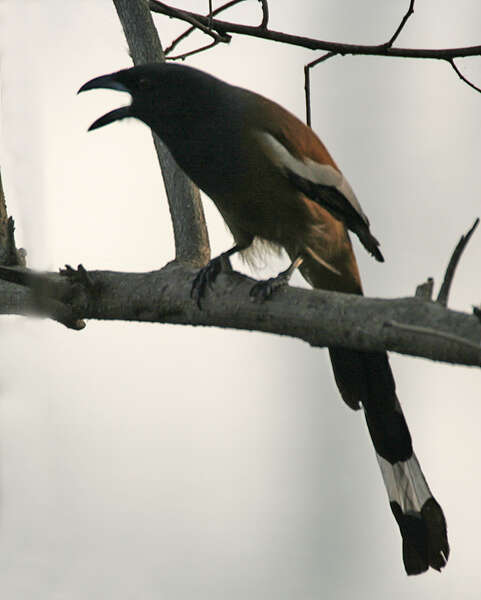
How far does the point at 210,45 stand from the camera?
2439mm

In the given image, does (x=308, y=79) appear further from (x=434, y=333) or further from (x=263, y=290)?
(x=434, y=333)

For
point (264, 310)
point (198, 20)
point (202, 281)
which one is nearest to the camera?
point (264, 310)

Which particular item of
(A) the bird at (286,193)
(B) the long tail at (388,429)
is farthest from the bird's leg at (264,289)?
(B) the long tail at (388,429)

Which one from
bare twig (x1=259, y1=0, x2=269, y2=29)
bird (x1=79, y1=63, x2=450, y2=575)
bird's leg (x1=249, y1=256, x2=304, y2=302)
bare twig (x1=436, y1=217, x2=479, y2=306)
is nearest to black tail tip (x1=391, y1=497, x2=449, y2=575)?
bird (x1=79, y1=63, x2=450, y2=575)

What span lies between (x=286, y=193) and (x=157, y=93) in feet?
1.33

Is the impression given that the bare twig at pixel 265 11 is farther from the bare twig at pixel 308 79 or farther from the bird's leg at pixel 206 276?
the bird's leg at pixel 206 276

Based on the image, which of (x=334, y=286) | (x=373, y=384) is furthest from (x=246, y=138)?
(x=373, y=384)

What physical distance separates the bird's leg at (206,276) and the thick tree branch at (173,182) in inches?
5.9

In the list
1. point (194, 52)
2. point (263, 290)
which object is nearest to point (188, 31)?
point (194, 52)

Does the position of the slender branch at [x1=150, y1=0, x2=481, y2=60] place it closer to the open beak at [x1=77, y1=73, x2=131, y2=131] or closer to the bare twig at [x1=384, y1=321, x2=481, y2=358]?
the open beak at [x1=77, y1=73, x2=131, y2=131]

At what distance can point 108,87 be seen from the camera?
2.06 metres

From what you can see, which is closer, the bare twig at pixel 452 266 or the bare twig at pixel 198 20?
the bare twig at pixel 452 266

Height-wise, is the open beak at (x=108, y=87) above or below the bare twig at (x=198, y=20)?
below

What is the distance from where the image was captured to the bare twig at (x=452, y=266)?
1380 millimetres
